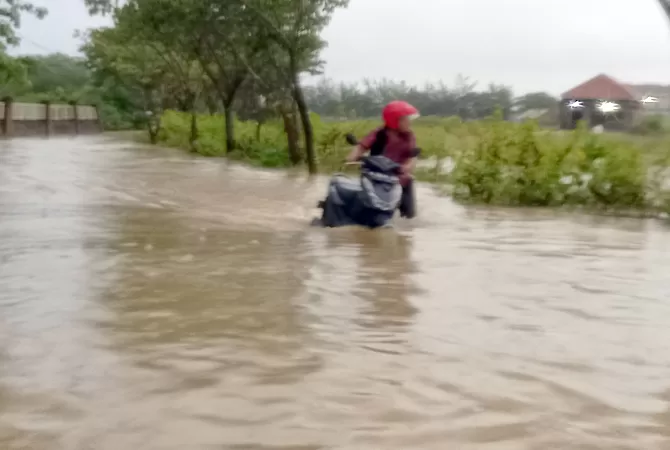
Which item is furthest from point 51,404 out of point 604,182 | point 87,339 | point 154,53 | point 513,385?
point 154,53

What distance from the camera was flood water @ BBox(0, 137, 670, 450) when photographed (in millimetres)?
3486

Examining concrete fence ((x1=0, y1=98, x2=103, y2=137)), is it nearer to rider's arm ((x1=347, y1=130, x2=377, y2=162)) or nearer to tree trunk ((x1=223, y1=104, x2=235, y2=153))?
tree trunk ((x1=223, y1=104, x2=235, y2=153))

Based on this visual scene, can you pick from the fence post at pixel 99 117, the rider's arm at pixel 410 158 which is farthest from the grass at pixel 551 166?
the fence post at pixel 99 117

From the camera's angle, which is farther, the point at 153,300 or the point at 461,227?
the point at 461,227

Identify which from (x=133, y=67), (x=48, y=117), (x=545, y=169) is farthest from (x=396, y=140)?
(x=48, y=117)

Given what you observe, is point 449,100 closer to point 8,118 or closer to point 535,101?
point 535,101

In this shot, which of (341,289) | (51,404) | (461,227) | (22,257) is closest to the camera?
(51,404)

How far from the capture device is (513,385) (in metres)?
4.02

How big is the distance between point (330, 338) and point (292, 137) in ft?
55.1

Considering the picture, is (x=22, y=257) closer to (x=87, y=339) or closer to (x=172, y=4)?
(x=87, y=339)

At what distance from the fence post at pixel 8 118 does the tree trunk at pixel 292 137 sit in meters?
15.3

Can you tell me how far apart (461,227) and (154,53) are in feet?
94.7

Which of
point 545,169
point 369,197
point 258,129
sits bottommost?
point 369,197

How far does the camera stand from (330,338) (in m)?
4.79
